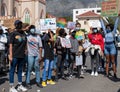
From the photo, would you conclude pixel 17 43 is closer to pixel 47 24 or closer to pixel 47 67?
pixel 47 67

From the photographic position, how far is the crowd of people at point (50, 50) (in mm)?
8508

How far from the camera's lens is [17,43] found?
843cm

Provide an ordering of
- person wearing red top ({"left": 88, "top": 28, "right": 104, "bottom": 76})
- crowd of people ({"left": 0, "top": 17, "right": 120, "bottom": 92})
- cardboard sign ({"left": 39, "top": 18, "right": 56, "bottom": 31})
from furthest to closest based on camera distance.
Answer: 1. person wearing red top ({"left": 88, "top": 28, "right": 104, "bottom": 76})
2. cardboard sign ({"left": 39, "top": 18, "right": 56, "bottom": 31})
3. crowd of people ({"left": 0, "top": 17, "right": 120, "bottom": 92})

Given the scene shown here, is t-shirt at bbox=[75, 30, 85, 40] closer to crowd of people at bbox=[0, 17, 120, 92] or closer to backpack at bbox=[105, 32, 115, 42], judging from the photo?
crowd of people at bbox=[0, 17, 120, 92]

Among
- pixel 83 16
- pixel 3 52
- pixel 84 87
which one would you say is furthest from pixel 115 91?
pixel 83 16

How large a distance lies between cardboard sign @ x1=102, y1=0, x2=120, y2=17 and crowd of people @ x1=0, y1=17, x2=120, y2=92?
687 mm

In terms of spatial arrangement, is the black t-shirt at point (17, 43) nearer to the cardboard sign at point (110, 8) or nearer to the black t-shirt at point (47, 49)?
the black t-shirt at point (47, 49)

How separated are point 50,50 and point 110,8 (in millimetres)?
2463

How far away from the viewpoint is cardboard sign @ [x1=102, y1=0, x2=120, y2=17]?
10.2m

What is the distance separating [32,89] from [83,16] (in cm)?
9553

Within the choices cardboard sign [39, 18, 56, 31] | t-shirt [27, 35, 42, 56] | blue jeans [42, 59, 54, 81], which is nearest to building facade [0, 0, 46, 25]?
cardboard sign [39, 18, 56, 31]

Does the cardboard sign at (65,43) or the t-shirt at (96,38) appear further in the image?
the t-shirt at (96,38)

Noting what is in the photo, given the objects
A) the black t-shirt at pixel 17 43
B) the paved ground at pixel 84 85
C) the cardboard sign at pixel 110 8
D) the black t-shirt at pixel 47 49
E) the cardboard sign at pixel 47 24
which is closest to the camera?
the black t-shirt at pixel 17 43

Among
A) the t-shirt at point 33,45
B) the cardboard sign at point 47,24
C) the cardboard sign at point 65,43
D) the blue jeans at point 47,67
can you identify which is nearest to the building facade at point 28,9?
the cardboard sign at point 47,24
